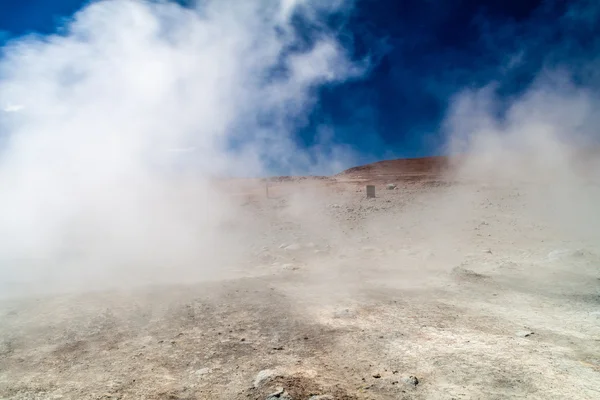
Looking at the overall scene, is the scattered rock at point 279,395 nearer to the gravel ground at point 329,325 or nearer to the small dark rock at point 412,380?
the gravel ground at point 329,325

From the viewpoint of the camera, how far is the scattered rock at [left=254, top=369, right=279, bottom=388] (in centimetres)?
256

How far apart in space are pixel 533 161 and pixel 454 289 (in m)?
6.59

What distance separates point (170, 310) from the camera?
13.4ft

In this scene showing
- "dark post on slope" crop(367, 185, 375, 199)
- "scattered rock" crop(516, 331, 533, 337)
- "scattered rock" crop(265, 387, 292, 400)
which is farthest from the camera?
"dark post on slope" crop(367, 185, 375, 199)

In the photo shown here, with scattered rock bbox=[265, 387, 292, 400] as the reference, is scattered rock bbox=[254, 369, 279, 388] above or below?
above

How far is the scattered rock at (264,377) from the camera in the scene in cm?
256

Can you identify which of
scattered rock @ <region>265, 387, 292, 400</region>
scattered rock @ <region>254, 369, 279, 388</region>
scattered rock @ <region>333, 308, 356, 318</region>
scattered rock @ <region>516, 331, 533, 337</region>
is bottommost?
scattered rock @ <region>265, 387, 292, 400</region>

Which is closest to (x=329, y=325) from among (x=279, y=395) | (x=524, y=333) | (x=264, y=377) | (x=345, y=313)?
(x=345, y=313)

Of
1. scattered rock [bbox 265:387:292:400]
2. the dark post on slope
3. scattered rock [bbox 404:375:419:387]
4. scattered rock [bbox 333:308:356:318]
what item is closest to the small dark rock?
scattered rock [bbox 404:375:419:387]

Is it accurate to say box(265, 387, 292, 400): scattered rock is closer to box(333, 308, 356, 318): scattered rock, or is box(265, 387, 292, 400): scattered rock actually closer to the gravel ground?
the gravel ground

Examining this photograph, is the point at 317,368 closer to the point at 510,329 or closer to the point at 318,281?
the point at 510,329

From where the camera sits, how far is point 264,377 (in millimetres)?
2623

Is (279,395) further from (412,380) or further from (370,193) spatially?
(370,193)

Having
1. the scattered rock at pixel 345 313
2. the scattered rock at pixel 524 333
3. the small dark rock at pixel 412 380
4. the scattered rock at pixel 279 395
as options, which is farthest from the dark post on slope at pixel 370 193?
the scattered rock at pixel 279 395
